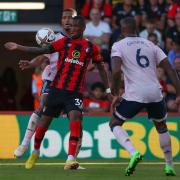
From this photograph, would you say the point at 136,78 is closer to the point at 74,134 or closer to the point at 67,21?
the point at 74,134

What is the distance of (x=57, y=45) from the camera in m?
12.1

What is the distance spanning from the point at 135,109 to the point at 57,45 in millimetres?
1488

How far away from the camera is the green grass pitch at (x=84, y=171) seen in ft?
36.9

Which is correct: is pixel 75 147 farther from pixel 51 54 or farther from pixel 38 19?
pixel 38 19

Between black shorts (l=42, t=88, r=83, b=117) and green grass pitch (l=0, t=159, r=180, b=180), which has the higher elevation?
black shorts (l=42, t=88, r=83, b=117)

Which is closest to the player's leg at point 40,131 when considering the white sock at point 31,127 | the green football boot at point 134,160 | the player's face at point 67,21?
the white sock at point 31,127

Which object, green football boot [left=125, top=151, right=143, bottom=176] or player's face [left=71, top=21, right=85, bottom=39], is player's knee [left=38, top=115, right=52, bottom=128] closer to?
player's face [left=71, top=21, right=85, bottom=39]

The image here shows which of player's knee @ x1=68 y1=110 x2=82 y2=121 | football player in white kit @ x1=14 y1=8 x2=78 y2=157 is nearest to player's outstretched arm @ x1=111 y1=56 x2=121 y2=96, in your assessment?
player's knee @ x1=68 y1=110 x2=82 y2=121

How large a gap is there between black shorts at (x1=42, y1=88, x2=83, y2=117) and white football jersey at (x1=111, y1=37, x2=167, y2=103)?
892 mm

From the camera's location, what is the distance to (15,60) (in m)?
24.5

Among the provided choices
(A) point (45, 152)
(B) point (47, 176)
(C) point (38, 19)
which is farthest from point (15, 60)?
(B) point (47, 176)

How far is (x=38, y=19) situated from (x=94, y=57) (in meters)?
8.73

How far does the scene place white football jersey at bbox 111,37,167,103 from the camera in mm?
11445

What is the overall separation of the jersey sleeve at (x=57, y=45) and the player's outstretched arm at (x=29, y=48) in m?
0.06
